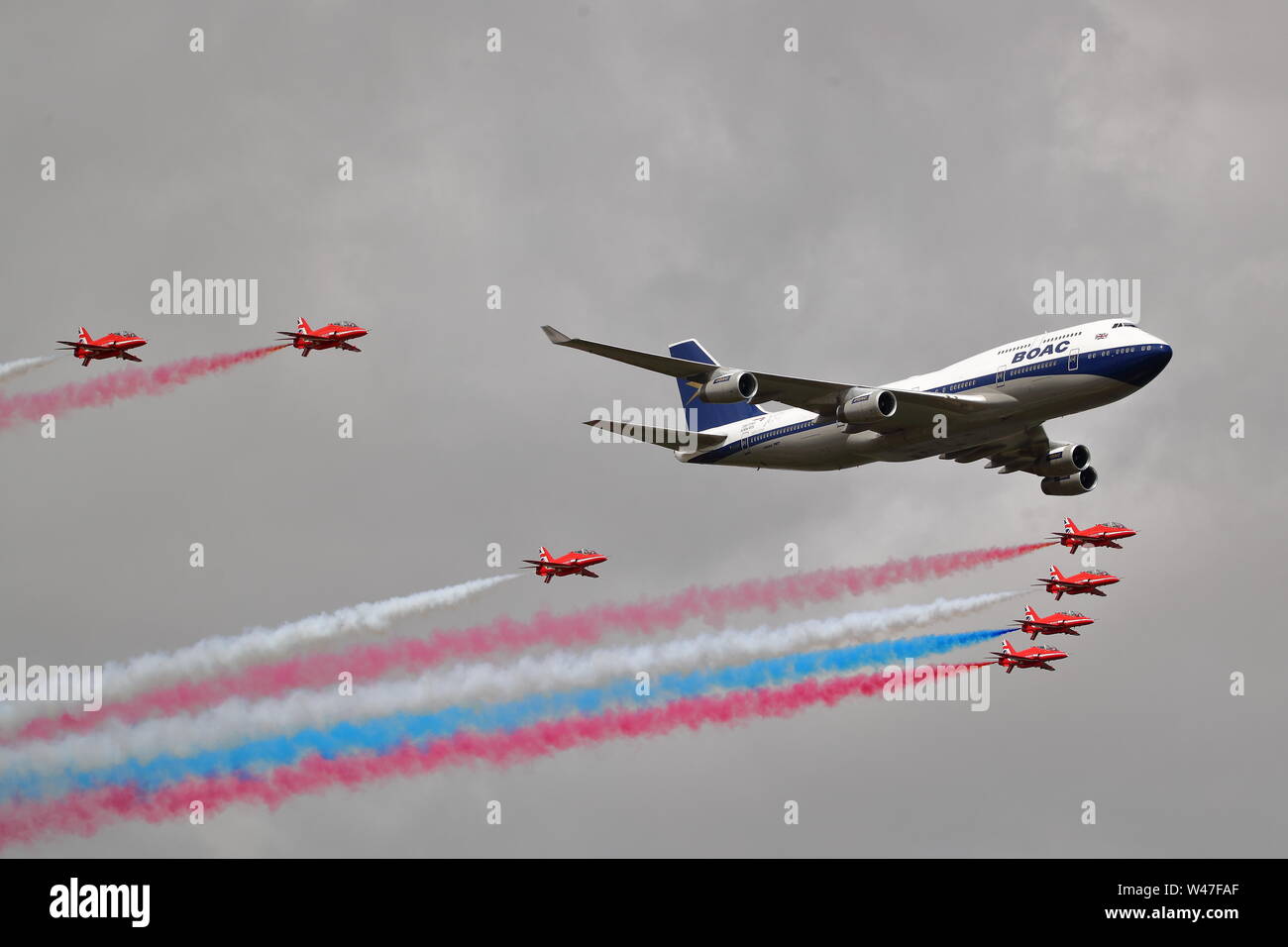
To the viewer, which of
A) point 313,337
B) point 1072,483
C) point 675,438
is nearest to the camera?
point 313,337

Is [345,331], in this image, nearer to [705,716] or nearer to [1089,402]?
[705,716]

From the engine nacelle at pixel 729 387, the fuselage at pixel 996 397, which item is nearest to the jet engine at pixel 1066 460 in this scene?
the fuselage at pixel 996 397

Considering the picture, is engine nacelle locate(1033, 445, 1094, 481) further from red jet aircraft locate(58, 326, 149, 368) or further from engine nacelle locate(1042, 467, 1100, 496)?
red jet aircraft locate(58, 326, 149, 368)

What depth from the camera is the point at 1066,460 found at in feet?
322

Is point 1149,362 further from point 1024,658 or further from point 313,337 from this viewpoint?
point 313,337

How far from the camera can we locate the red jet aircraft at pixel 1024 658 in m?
99.4

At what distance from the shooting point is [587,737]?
8700cm

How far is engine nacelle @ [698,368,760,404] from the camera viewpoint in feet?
276

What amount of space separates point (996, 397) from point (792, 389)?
9.42 m

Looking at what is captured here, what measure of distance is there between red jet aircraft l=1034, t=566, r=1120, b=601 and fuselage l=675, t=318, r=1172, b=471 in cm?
1123

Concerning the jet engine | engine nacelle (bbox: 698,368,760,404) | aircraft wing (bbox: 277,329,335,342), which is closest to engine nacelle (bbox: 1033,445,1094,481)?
the jet engine

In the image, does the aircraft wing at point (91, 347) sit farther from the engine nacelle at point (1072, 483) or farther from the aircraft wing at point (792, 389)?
the engine nacelle at point (1072, 483)

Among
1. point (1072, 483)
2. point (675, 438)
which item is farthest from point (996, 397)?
point (675, 438)

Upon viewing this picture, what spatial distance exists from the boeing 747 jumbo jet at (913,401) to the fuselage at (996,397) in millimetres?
49
